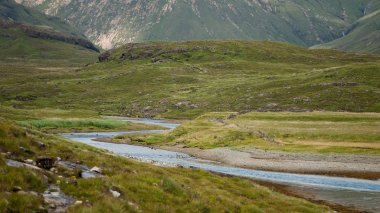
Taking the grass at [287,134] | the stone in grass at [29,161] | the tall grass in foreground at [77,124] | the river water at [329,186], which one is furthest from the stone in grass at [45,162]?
the tall grass in foreground at [77,124]

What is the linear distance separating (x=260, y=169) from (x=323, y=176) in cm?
1090

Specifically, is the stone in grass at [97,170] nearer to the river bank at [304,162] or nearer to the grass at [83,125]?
the river bank at [304,162]

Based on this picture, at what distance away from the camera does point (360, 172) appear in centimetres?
7056

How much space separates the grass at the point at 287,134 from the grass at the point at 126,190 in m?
53.7

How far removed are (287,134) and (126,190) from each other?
89.1 metres

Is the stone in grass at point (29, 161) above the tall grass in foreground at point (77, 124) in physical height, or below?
above

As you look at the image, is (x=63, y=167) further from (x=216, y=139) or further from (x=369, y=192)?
(x=216, y=139)

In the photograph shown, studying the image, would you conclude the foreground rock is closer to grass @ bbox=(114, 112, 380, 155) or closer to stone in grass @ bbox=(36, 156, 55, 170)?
stone in grass @ bbox=(36, 156, 55, 170)

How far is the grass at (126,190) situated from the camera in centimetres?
1936

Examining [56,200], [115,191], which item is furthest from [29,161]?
[115,191]

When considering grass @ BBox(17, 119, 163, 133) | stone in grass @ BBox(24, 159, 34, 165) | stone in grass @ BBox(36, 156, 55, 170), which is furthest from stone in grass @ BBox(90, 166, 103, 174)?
grass @ BBox(17, 119, 163, 133)

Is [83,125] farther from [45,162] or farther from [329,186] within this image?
[45,162]

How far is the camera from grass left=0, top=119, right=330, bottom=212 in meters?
19.4

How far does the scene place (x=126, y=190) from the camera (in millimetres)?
23719
